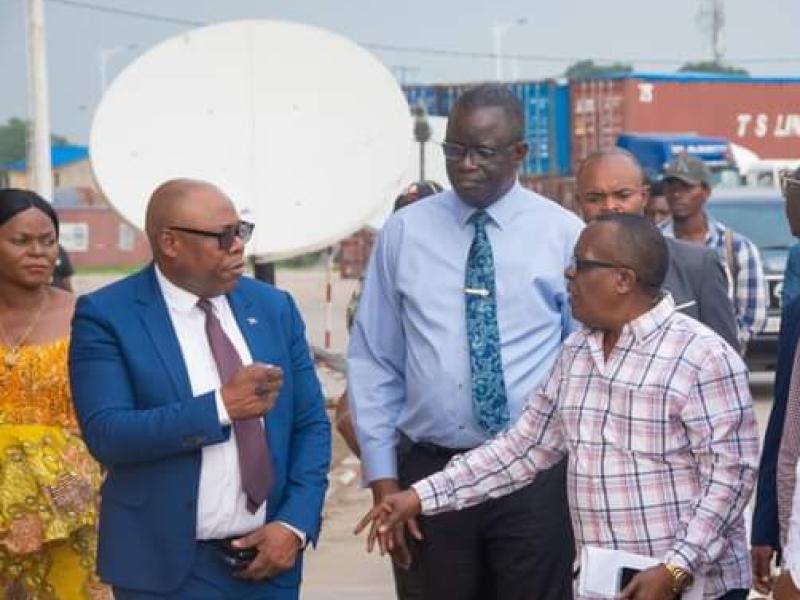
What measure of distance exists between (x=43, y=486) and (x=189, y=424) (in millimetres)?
1274

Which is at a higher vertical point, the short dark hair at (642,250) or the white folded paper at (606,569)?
the short dark hair at (642,250)

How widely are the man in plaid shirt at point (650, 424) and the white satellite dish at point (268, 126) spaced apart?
230 inches

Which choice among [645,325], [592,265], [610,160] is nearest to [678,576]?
[645,325]

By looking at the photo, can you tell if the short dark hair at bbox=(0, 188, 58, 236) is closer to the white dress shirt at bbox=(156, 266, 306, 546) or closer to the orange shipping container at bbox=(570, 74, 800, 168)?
the white dress shirt at bbox=(156, 266, 306, 546)

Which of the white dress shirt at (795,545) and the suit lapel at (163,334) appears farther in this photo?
the suit lapel at (163,334)

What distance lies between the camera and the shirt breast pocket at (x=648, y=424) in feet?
14.7

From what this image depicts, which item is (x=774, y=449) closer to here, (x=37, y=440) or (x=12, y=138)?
(x=37, y=440)

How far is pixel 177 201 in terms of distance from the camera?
491cm

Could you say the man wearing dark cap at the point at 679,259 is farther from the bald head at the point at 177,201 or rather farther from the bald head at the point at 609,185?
the bald head at the point at 177,201

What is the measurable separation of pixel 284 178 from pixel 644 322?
653cm

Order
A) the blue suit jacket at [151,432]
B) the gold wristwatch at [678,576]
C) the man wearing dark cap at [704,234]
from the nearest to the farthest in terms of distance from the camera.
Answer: the gold wristwatch at [678,576], the blue suit jacket at [151,432], the man wearing dark cap at [704,234]

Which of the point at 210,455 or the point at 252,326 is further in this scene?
the point at 252,326

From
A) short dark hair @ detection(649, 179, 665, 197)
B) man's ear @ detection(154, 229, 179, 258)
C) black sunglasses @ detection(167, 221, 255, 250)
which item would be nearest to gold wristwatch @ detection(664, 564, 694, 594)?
black sunglasses @ detection(167, 221, 255, 250)

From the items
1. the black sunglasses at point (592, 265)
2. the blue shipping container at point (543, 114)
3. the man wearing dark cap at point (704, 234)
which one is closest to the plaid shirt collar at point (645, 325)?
the black sunglasses at point (592, 265)
